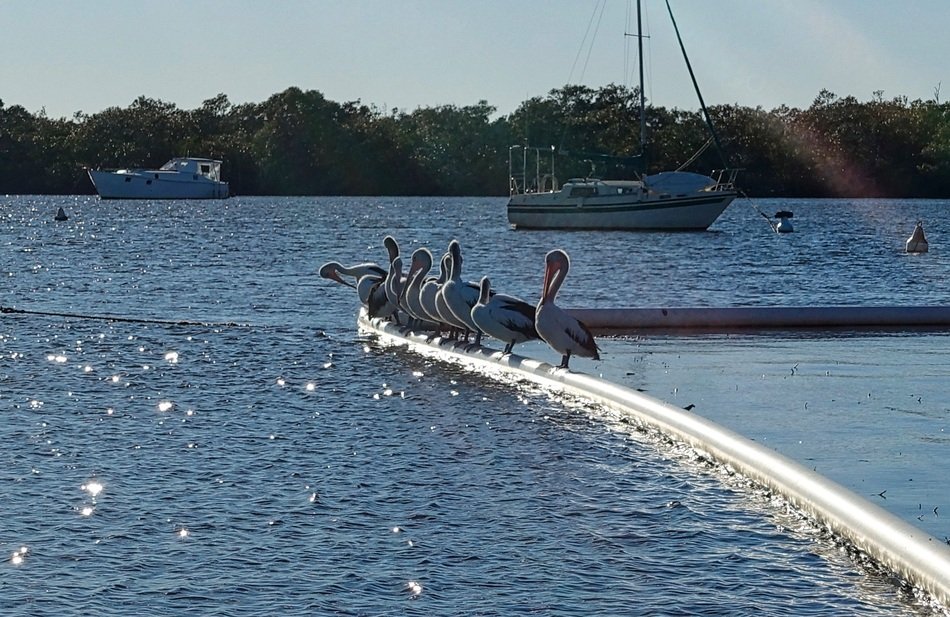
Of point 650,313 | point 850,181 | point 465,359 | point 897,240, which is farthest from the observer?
point 850,181

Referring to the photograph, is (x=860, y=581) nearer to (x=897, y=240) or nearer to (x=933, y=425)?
(x=933, y=425)

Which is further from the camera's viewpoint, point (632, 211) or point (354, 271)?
point (632, 211)

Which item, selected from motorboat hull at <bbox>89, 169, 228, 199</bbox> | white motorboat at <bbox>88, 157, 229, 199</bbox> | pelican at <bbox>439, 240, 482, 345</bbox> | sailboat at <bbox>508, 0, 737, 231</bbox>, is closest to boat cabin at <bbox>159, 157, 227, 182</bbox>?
white motorboat at <bbox>88, 157, 229, 199</bbox>

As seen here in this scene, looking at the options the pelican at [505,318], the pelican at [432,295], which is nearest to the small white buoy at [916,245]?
the pelican at [432,295]

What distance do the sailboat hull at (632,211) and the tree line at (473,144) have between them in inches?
2655

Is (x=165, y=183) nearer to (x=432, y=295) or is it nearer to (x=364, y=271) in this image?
(x=364, y=271)

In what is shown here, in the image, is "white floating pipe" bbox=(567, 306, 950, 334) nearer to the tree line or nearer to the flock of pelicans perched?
the flock of pelicans perched

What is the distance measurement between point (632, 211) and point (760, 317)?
169 ft

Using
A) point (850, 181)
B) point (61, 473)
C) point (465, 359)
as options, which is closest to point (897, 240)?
point (465, 359)

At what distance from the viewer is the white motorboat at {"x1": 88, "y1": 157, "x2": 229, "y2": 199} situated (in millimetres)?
151375

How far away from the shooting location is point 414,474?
1210 centimetres

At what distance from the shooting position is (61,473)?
476 inches

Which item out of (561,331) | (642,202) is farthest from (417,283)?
(642,202)

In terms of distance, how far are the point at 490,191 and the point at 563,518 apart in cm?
18592
